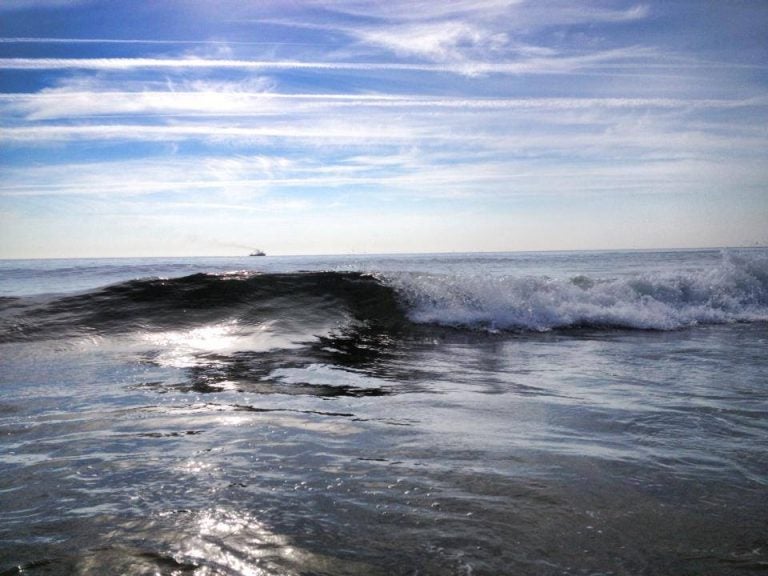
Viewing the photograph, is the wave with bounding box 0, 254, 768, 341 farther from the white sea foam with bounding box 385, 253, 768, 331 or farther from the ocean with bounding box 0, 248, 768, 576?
the ocean with bounding box 0, 248, 768, 576

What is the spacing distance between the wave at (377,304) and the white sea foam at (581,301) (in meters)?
0.02

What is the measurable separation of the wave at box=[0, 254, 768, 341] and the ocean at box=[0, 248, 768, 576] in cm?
127

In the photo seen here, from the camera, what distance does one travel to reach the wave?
33.5 ft

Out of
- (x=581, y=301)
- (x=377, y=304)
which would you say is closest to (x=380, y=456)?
(x=377, y=304)

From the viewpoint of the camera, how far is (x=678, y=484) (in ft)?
9.79

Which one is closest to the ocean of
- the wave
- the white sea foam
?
the wave

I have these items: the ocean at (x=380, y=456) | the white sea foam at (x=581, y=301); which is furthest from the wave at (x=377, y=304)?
the ocean at (x=380, y=456)

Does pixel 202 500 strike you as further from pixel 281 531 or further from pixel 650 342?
pixel 650 342

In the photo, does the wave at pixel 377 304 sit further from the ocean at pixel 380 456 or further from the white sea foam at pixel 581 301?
the ocean at pixel 380 456

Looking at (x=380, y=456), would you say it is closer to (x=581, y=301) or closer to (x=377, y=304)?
(x=377, y=304)

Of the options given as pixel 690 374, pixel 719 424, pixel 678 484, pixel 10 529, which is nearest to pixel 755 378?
pixel 690 374

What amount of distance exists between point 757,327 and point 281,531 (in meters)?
11.2

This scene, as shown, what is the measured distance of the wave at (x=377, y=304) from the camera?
10211 millimetres

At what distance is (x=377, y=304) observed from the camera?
11750 millimetres
